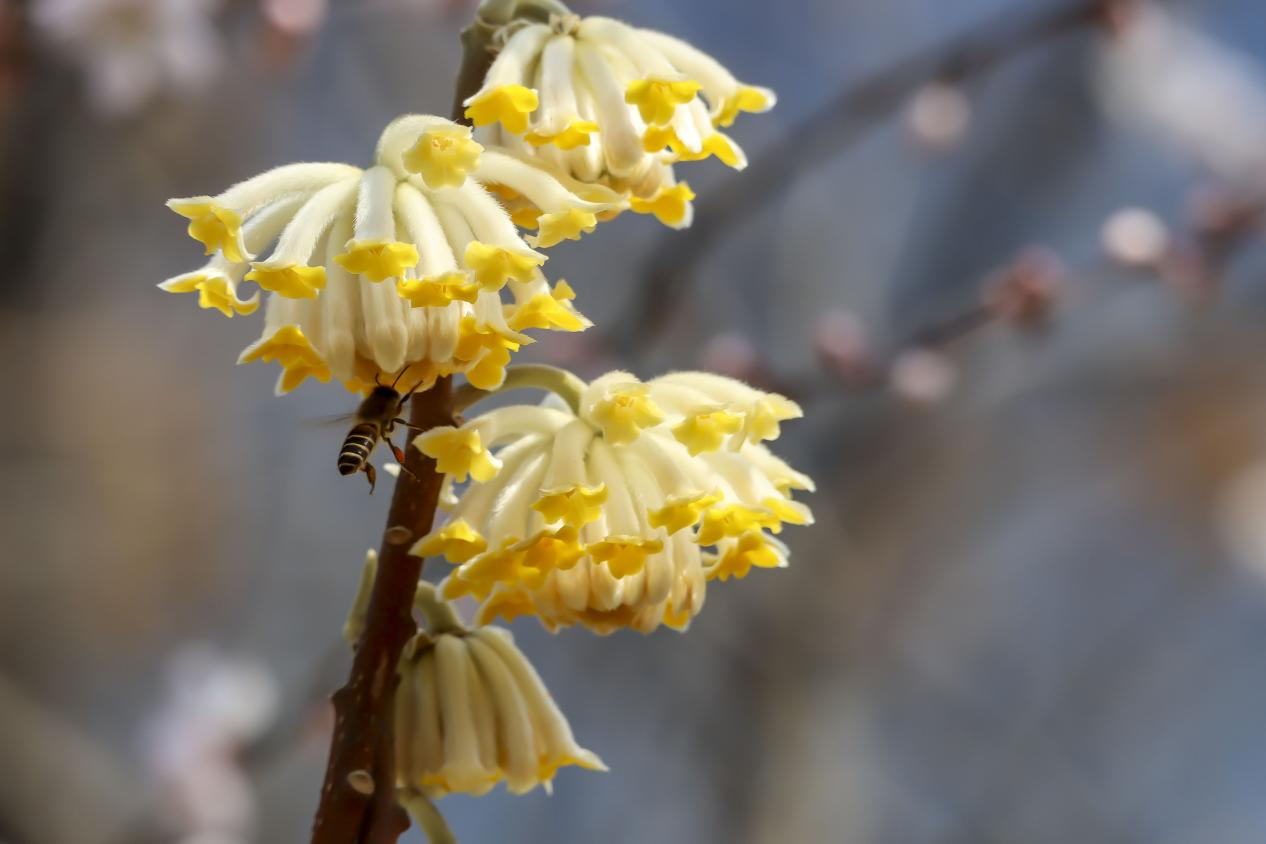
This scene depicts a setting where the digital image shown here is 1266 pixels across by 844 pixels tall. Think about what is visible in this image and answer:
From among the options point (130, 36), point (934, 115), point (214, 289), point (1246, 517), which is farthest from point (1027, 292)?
point (1246, 517)

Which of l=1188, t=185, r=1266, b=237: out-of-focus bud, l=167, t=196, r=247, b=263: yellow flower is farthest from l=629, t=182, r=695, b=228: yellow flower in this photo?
l=1188, t=185, r=1266, b=237: out-of-focus bud

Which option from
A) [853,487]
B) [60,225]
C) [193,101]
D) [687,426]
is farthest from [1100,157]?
[687,426]

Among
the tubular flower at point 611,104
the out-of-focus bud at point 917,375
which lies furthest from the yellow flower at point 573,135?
the out-of-focus bud at point 917,375

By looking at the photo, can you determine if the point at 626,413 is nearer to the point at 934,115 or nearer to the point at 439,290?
the point at 439,290

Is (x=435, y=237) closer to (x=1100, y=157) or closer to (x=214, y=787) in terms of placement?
(x=214, y=787)

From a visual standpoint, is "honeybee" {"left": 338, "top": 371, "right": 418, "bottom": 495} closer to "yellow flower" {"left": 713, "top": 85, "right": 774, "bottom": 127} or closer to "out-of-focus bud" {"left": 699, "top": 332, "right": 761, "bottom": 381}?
"yellow flower" {"left": 713, "top": 85, "right": 774, "bottom": 127}
